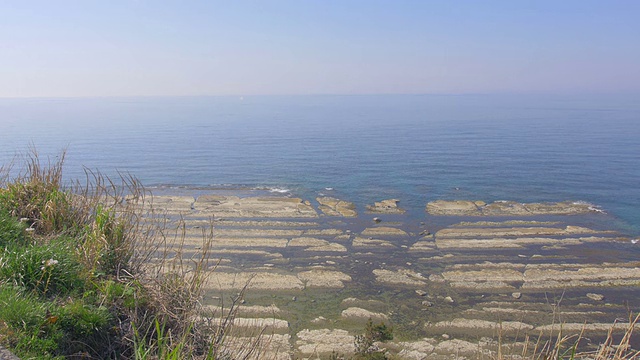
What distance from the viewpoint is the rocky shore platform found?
16297 mm

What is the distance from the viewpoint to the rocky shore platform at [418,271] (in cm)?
1630

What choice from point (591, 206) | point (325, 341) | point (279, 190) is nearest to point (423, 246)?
point (325, 341)

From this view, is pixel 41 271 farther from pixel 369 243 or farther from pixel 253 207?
pixel 253 207

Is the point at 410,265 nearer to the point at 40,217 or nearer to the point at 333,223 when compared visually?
the point at 333,223

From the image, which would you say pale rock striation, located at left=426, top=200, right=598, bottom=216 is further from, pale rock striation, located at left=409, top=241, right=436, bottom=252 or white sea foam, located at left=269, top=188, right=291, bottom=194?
white sea foam, located at left=269, top=188, right=291, bottom=194

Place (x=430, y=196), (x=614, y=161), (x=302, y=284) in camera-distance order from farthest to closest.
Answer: (x=614, y=161)
(x=430, y=196)
(x=302, y=284)

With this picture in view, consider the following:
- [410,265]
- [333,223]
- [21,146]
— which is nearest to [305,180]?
[333,223]

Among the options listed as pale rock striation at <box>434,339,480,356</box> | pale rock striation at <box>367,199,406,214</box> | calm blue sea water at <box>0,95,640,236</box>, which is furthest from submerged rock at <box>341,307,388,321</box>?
calm blue sea water at <box>0,95,640,236</box>

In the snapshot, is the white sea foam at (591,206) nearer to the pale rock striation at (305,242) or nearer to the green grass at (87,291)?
the pale rock striation at (305,242)

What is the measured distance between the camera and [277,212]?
3228 cm

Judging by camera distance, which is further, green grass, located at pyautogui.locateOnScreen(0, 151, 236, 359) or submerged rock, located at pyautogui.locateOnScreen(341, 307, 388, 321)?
submerged rock, located at pyautogui.locateOnScreen(341, 307, 388, 321)

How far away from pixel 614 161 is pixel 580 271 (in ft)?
118

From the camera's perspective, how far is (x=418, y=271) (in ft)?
71.9

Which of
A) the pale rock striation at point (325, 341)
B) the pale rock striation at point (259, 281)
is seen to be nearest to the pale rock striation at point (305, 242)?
the pale rock striation at point (259, 281)
